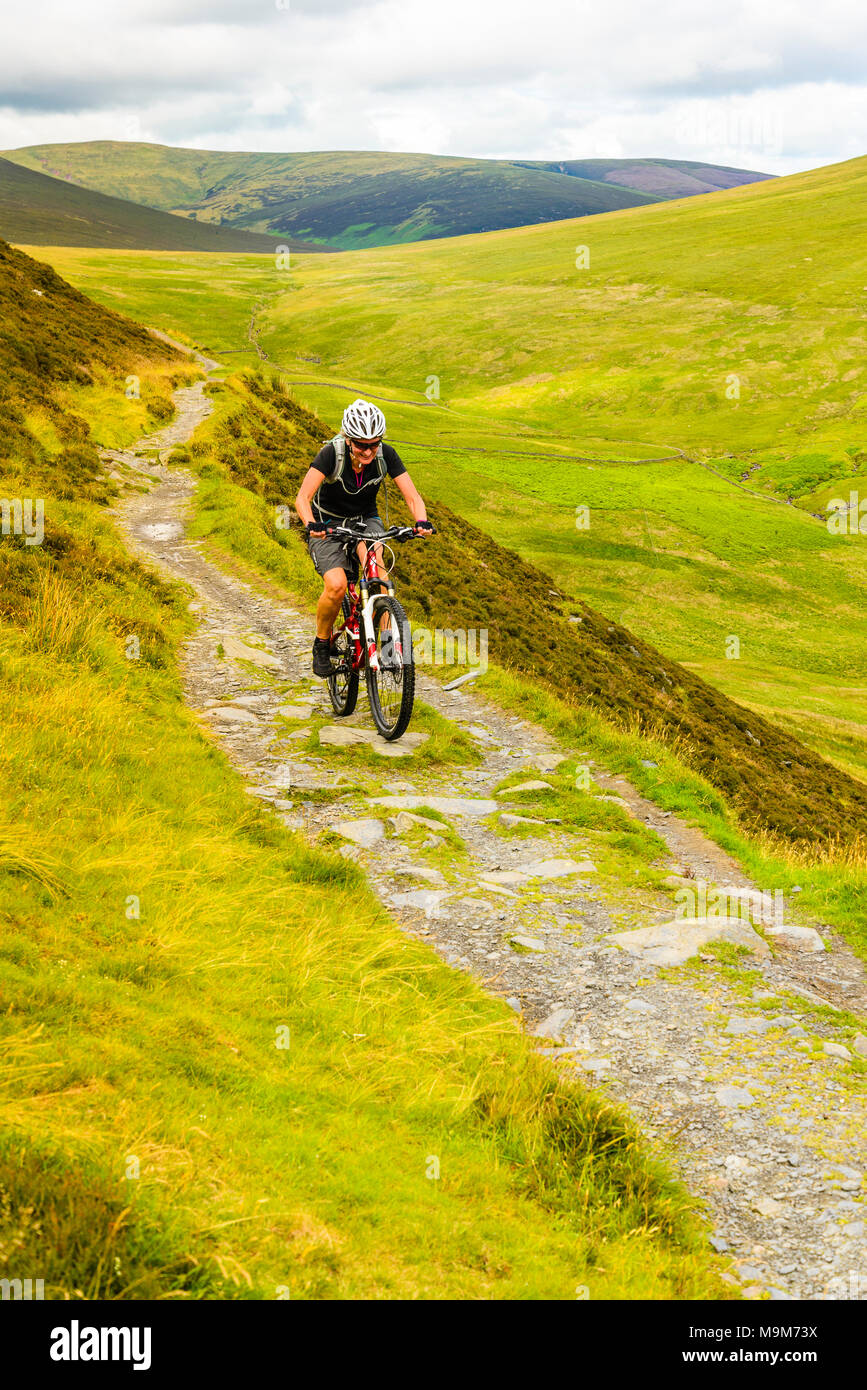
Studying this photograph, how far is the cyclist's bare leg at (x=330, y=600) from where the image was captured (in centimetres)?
1131

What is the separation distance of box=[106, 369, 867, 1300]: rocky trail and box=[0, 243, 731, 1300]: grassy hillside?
0.49 m

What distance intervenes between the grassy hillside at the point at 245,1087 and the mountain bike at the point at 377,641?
295cm

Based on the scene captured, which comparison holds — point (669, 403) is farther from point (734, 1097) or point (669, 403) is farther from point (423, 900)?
point (734, 1097)

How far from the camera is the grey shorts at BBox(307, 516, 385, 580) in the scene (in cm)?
1145

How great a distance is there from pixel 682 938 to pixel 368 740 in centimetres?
532

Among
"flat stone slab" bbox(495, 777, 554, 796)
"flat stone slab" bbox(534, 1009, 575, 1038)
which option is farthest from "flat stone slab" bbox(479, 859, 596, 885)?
"flat stone slab" bbox(534, 1009, 575, 1038)

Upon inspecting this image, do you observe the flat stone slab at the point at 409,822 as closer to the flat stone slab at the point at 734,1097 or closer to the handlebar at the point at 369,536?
the handlebar at the point at 369,536

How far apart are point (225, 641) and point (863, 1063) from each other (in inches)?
465

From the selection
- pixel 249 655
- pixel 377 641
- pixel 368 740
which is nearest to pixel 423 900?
pixel 368 740

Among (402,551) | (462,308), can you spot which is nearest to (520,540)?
(402,551)

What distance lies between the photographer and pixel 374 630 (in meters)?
11.5

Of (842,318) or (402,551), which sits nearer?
(402,551)
